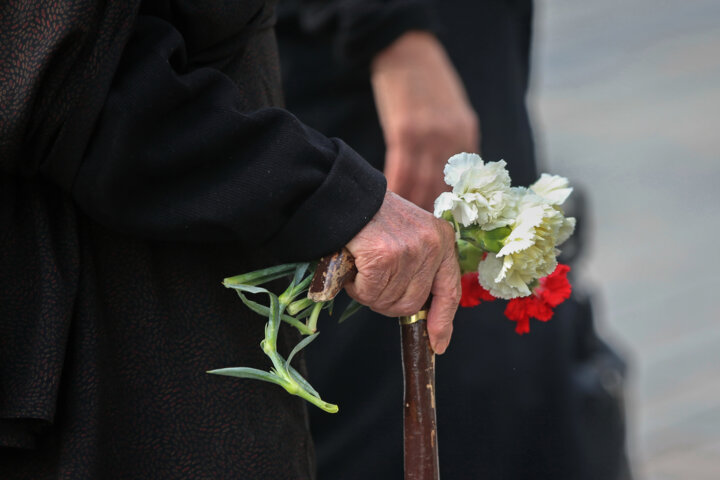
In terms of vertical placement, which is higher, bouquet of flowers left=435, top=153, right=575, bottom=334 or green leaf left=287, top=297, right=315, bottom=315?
bouquet of flowers left=435, top=153, right=575, bottom=334

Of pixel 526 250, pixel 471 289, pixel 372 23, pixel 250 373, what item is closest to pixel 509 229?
pixel 526 250

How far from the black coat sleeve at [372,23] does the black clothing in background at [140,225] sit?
829 mm

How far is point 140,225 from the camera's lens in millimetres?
1210

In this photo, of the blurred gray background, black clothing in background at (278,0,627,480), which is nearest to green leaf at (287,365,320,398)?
black clothing in background at (278,0,627,480)

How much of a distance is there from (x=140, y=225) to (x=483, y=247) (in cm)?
41

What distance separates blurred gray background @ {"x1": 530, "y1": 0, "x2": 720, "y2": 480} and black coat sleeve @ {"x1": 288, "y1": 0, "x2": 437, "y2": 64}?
1296 mm

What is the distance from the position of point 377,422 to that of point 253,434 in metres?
0.97

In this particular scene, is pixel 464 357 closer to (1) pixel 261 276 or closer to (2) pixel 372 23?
(2) pixel 372 23

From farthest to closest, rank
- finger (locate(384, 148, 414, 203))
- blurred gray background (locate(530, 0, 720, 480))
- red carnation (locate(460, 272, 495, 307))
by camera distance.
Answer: blurred gray background (locate(530, 0, 720, 480)), finger (locate(384, 148, 414, 203)), red carnation (locate(460, 272, 495, 307))

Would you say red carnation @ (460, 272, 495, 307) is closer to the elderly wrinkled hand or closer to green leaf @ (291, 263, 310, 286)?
the elderly wrinkled hand

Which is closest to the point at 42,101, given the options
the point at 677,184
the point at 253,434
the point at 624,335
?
the point at 253,434

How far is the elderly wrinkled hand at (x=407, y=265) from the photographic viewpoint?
124 cm

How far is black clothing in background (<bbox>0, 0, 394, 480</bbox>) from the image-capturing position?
45.3 inches

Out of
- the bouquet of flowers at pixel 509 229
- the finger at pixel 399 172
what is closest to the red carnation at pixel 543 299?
the bouquet of flowers at pixel 509 229
